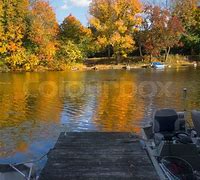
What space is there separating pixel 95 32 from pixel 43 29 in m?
9.30

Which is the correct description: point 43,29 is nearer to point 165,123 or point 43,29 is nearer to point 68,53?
point 68,53

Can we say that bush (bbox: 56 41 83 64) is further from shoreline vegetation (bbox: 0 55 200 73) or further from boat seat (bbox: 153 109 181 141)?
boat seat (bbox: 153 109 181 141)

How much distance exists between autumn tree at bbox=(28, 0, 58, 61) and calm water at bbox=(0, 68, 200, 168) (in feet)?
76.2

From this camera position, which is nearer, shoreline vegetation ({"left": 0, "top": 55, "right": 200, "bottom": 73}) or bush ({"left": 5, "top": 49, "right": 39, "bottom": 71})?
bush ({"left": 5, "top": 49, "right": 39, "bottom": 71})

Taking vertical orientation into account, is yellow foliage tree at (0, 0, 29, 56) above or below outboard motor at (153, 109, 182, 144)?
above

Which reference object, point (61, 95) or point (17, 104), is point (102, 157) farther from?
point (61, 95)

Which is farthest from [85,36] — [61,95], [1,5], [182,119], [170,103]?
[182,119]

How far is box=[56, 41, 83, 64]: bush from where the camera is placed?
5666cm

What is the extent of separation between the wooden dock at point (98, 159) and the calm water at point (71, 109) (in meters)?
2.89

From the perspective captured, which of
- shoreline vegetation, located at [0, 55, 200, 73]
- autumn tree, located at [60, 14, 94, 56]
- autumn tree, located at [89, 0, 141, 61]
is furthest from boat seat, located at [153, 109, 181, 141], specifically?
autumn tree, located at [60, 14, 94, 56]

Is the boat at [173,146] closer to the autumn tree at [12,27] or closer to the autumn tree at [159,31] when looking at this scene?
the autumn tree at [12,27]

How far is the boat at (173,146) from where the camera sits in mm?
8324

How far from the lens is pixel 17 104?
21891mm

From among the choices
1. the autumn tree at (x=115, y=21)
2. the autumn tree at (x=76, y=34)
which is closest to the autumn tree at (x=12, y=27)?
the autumn tree at (x=76, y=34)
